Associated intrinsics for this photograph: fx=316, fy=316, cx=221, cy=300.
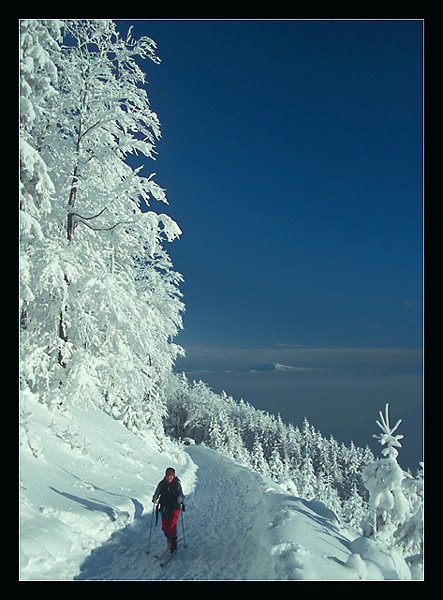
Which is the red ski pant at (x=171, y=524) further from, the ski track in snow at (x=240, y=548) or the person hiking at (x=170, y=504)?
the ski track in snow at (x=240, y=548)

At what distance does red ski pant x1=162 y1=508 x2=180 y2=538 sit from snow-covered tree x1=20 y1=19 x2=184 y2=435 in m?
3.93

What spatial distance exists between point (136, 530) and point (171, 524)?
80.8 inches

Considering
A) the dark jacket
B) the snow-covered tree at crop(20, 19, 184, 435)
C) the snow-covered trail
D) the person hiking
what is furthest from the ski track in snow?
the snow-covered tree at crop(20, 19, 184, 435)

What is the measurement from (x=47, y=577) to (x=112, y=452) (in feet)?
25.1

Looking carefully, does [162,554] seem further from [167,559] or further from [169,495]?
[169,495]

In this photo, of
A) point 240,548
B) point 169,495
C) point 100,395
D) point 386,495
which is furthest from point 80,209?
point 386,495

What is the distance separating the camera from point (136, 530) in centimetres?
798

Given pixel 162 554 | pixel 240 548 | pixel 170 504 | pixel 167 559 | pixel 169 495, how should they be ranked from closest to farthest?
1. pixel 167 559
2. pixel 162 554
3. pixel 170 504
4. pixel 169 495
5. pixel 240 548

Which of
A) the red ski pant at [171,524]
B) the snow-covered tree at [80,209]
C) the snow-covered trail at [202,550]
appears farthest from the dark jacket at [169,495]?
the snow-covered tree at [80,209]

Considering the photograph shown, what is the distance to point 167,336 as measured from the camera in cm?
2364

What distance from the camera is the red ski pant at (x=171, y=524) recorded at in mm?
6621
